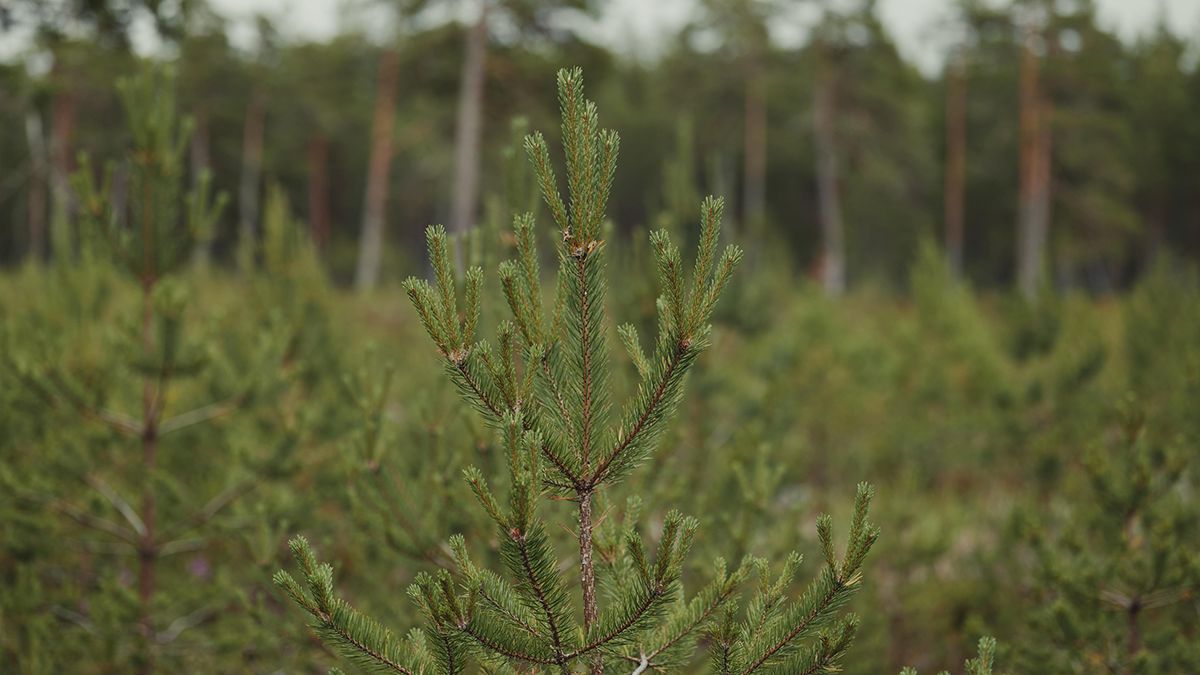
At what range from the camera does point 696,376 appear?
15.8 feet

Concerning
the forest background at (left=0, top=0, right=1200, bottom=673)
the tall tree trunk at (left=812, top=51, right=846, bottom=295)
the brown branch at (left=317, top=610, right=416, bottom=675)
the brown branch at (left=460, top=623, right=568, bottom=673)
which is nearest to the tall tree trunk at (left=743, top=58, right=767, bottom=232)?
the tall tree trunk at (left=812, top=51, right=846, bottom=295)

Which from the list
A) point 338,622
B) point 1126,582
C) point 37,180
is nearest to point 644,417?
point 338,622

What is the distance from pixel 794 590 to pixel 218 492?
3.22 m

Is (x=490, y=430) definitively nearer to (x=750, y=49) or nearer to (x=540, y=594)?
(x=540, y=594)

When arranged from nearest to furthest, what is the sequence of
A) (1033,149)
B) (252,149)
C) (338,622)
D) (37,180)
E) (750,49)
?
(338,622) < (37,180) < (1033,149) < (750,49) < (252,149)

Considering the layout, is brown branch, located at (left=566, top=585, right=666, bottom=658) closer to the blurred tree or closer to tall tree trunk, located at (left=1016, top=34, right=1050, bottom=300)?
the blurred tree

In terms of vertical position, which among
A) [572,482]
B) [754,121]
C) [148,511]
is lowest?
[148,511]

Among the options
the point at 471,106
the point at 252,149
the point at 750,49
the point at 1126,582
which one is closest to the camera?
the point at 1126,582

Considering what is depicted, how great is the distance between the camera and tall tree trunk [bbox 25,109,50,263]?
17.1ft

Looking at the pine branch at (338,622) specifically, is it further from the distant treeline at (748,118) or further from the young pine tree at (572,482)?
the distant treeline at (748,118)

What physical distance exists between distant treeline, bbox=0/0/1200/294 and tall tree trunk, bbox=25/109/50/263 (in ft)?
0.25

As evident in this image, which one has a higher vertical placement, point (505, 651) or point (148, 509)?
point (505, 651)

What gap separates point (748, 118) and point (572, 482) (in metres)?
24.2

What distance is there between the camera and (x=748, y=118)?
24.4m
